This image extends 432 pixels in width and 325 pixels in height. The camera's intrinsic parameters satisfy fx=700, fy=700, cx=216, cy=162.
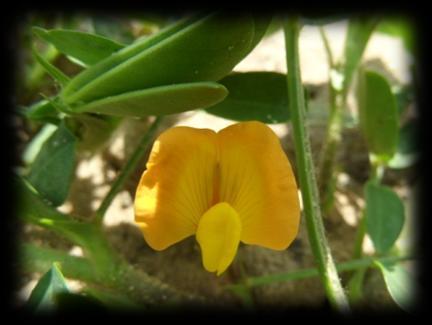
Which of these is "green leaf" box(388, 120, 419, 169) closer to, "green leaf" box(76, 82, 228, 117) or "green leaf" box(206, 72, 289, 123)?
"green leaf" box(206, 72, 289, 123)

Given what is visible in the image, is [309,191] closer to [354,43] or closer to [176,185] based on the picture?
[176,185]

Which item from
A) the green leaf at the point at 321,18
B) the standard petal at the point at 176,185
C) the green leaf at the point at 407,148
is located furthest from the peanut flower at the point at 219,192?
the green leaf at the point at 407,148

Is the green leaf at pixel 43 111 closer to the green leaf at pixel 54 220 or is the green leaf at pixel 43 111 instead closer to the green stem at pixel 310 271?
the green leaf at pixel 54 220

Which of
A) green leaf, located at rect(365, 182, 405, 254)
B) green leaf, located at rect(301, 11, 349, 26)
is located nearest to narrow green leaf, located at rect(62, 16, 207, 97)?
green leaf, located at rect(301, 11, 349, 26)

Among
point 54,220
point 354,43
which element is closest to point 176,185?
point 54,220

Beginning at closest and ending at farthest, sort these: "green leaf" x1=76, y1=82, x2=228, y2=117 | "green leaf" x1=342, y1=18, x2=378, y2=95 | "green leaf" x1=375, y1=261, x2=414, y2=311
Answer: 1. "green leaf" x1=76, y1=82, x2=228, y2=117
2. "green leaf" x1=375, y1=261, x2=414, y2=311
3. "green leaf" x1=342, y1=18, x2=378, y2=95

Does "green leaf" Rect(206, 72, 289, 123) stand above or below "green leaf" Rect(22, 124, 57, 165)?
above

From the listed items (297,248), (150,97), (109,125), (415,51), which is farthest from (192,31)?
(415,51)
